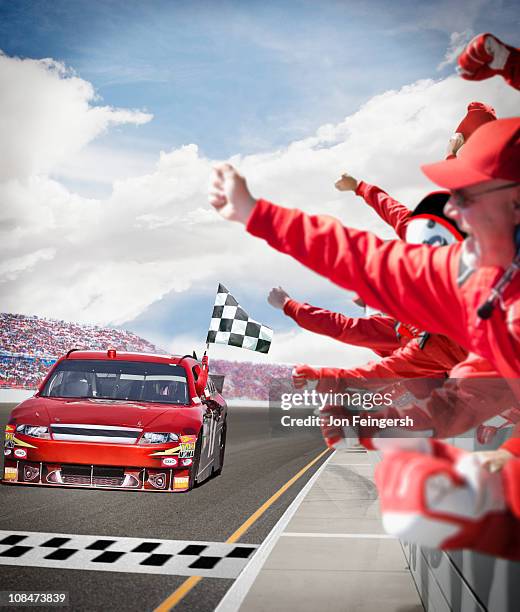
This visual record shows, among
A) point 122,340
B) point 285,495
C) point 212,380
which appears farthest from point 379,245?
point 122,340

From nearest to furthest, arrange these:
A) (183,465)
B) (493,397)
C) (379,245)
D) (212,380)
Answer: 1. (379,245)
2. (493,397)
3. (183,465)
4. (212,380)

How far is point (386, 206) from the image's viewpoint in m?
Answer: 2.74

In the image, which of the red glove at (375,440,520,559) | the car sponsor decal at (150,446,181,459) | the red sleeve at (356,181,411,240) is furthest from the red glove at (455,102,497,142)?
the car sponsor decal at (150,446,181,459)

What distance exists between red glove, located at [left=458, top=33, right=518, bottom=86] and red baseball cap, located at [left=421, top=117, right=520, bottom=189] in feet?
1.03

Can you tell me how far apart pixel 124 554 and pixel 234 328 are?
7.82ft

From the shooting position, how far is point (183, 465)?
6281 mm

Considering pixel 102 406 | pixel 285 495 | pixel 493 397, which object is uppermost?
pixel 493 397

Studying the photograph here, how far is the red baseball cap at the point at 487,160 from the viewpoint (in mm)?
1494

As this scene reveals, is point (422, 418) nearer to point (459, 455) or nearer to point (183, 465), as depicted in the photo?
point (459, 455)

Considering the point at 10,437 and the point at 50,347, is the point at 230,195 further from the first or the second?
the point at 50,347

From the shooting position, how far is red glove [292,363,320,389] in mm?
2547

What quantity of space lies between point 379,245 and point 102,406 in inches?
209

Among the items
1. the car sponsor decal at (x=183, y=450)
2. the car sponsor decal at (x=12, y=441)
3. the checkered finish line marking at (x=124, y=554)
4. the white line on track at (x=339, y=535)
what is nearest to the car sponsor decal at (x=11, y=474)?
the car sponsor decal at (x=12, y=441)

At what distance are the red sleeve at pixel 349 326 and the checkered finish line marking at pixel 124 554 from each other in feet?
11.1
